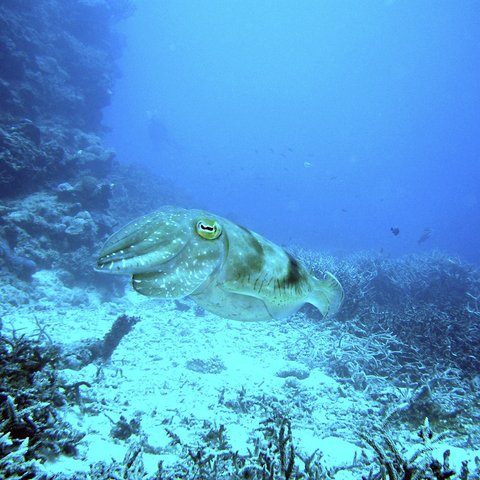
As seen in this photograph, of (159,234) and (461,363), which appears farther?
(461,363)

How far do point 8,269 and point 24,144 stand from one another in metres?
4.64

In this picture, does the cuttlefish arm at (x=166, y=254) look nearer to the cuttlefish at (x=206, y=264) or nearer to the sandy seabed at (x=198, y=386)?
the cuttlefish at (x=206, y=264)

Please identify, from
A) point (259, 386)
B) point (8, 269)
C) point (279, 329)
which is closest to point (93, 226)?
point (8, 269)

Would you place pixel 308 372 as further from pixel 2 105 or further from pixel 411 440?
pixel 2 105

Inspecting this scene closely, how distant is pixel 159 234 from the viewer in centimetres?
236

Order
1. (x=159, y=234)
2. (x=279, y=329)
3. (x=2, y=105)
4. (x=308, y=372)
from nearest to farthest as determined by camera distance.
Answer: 1. (x=159, y=234)
2. (x=308, y=372)
3. (x=279, y=329)
4. (x=2, y=105)

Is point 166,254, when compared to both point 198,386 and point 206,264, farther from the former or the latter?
point 198,386

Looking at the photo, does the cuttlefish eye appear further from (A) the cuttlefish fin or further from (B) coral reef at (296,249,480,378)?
(B) coral reef at (296,249,480,378)

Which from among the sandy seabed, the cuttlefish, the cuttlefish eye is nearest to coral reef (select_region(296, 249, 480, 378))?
the sandy seabed

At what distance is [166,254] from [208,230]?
0.37 metres

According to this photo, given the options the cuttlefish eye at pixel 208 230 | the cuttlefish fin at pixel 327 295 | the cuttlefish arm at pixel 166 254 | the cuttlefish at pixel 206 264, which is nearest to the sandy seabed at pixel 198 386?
the cuttlefish fin at pixel 327 295

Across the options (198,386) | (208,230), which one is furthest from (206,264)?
(198,386)

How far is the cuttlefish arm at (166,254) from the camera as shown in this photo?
86.7 inches

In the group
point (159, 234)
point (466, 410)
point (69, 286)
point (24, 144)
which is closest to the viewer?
point (159, 234)
